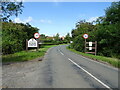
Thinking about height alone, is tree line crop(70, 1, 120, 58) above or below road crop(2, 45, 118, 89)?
above

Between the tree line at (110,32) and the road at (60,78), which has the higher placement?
the tree line at (110,32)

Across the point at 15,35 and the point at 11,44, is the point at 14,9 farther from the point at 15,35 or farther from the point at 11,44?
the point at 15,35

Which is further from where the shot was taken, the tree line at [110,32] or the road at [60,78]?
the tree line at [110,32]

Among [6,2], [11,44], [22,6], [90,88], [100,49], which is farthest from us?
[100,49]

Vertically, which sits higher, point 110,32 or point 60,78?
point 110,32

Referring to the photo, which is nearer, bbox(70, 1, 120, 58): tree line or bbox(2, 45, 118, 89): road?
bbox(2, 45, 118, 89): road

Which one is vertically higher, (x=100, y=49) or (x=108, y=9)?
(x=108, y=9)

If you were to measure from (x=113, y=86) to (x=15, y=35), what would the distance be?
24419 mm

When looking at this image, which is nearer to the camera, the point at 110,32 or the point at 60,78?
the point at 60,78

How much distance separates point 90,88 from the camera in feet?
16.6

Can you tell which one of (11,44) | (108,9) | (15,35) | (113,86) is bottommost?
(113,86)

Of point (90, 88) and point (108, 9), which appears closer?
point (90, 88)

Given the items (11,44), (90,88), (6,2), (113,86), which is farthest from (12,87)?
(11,44)

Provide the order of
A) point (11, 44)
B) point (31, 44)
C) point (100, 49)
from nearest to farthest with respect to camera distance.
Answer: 1. point (31, 44)
2. point (11, 44)
3. point (100, 49)
